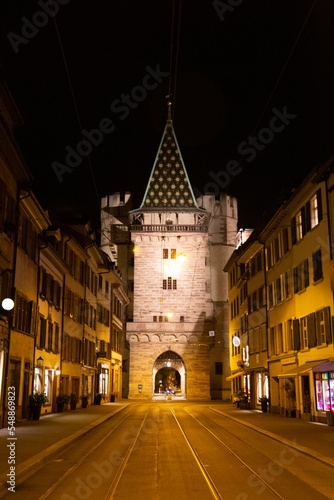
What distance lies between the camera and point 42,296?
2820cm

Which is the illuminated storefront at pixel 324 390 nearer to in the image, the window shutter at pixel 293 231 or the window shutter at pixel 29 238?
the window shutter at pixel 293 231

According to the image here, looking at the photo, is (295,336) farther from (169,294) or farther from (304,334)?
(169,294)

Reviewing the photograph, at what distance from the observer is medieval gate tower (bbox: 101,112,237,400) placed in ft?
206

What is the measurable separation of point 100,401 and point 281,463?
34.2 metres

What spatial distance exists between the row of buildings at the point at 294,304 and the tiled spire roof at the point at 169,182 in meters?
28.2

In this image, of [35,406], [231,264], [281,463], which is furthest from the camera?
[231,264]

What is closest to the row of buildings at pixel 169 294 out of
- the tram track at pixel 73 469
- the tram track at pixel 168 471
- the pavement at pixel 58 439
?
the pavement at pixel 58 439

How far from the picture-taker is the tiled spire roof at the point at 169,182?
69.1m

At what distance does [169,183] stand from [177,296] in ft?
48.5

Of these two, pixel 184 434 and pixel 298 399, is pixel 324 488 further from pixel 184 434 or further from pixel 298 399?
pixel 298 399

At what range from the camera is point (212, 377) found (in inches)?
2579

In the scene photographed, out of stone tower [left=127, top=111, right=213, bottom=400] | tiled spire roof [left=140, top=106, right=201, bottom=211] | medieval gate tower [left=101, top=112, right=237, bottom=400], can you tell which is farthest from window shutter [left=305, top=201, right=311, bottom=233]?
tiled spire roof [left=140, top=106, right=201, bottom=211]

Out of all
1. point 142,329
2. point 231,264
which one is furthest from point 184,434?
point 142,329

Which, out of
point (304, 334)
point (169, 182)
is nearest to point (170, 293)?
point (169, 182)
